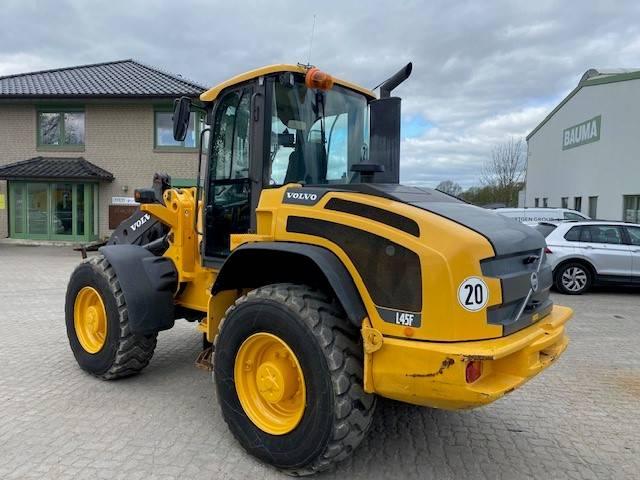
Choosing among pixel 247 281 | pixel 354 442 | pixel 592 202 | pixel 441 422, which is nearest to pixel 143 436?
pixel 247 281

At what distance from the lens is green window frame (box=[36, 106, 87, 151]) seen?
1869 centimetres

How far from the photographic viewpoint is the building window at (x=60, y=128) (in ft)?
61.7

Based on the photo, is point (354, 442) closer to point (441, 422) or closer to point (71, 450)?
point (441, 422)

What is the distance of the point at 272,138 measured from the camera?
12.0ft

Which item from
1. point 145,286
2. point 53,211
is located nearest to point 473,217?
point 145,286

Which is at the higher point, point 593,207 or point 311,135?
point 311,135

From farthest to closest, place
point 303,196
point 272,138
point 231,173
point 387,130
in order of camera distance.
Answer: point 231,173, point 387,130, point 272,138, point 303,196

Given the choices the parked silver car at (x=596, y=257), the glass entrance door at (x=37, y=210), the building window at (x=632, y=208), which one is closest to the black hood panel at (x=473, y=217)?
the parked silver car at (x=596, y=257)

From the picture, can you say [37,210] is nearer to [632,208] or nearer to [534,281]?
[534,281]

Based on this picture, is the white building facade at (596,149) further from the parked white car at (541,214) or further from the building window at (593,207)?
the parked white car at (541,214)

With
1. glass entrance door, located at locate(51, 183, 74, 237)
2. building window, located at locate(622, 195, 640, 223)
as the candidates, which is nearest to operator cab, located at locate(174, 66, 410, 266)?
glass entrance door, located at locate(51, 183, 74, 237)

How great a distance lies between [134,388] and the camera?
4.57 m

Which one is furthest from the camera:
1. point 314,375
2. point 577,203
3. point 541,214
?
point 577,203

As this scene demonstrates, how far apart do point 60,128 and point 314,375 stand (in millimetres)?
19142
